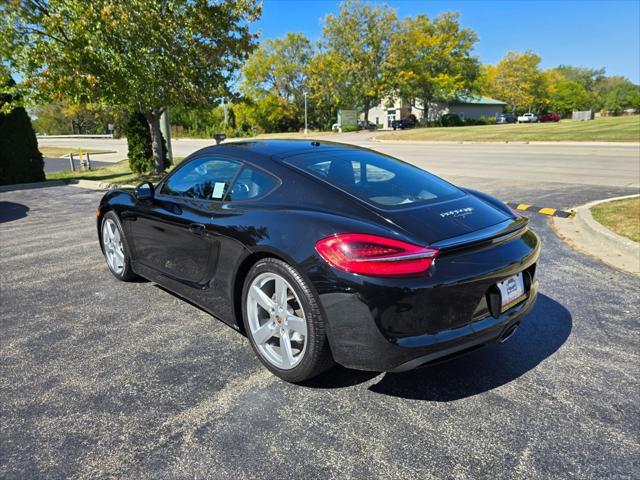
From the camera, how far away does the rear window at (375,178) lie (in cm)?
289

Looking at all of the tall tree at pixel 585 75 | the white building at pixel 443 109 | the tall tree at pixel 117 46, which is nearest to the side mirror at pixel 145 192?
the tall tree at pixel 117 46

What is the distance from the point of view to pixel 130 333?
357 cm

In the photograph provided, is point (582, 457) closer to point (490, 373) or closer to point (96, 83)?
point (490, 373)

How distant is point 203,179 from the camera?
3.57 metres

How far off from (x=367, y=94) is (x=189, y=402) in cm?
6353

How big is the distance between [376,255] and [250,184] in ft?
3.97

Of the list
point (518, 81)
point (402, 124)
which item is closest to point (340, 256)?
point (402, 124)

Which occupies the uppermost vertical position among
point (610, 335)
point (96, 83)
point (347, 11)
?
point (347, 11)

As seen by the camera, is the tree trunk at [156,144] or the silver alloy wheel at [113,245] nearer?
the silver alloy wheel at [113,245]

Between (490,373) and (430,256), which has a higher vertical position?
(430,256)

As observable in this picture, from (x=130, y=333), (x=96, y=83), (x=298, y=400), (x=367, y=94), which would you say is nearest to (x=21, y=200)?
(x=96, y=83)

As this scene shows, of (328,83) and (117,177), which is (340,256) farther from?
(328,83)

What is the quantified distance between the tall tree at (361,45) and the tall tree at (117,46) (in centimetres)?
5140

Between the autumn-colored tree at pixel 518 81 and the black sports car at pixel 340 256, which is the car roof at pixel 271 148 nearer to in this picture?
the black sports car at pixel 340 256
